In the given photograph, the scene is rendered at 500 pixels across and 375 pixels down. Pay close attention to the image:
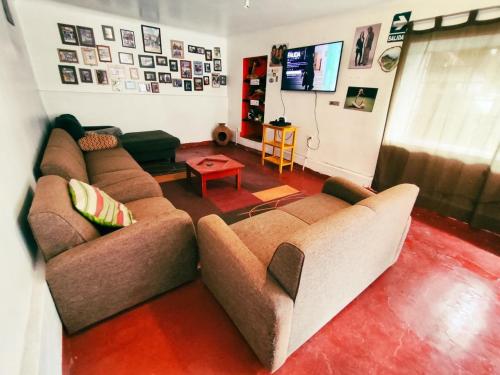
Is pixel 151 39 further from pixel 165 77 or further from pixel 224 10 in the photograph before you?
pixel 224 10

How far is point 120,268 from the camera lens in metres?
1.28

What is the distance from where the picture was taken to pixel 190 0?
9.69ft

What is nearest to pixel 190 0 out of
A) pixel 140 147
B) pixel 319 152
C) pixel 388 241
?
pixel 140 147

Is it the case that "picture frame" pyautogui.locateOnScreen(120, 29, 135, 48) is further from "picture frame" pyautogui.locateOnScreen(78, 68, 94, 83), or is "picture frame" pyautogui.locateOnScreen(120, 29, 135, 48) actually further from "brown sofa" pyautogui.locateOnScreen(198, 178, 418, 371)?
"brown sofa" pyautogui.locateOnScreen(198, 178, 418, 371)

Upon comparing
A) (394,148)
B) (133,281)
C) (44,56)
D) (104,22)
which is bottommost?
(133,281)

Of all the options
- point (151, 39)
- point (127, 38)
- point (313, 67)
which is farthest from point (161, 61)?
point (313, 67)

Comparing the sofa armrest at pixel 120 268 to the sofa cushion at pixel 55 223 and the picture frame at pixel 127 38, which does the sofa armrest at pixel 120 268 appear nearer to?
the sofa cushion at pixel 55 223

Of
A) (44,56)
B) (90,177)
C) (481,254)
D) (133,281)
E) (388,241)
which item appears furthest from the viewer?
(44,56)

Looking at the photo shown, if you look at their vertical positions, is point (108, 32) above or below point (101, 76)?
above

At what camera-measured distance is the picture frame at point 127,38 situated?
3.89 m

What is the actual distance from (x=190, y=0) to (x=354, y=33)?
216cm

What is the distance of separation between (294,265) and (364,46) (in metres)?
3.21

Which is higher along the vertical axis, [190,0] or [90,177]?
[190,0]

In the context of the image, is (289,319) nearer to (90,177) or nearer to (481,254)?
(481,254)
